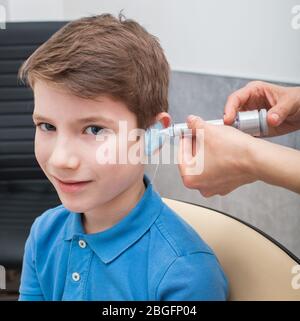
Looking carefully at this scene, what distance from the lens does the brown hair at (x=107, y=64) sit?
551 millimetres

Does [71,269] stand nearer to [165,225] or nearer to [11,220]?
[165,225]

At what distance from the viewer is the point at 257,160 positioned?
0.54 meters

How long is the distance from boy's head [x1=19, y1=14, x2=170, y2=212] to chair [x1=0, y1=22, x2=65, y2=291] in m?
0.50

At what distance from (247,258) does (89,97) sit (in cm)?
32

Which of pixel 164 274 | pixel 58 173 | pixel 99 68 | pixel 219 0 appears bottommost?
pixel 164 274

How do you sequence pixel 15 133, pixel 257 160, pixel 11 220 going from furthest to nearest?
pixel 15 133 < pixel 11 220 < pixel 257 160

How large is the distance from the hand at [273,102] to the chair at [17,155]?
1.82 ft

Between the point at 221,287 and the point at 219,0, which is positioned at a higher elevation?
the point at 219,0

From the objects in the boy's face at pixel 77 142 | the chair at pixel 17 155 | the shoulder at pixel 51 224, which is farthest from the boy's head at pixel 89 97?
the chair at pixel 17 155

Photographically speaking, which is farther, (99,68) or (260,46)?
(260,46)

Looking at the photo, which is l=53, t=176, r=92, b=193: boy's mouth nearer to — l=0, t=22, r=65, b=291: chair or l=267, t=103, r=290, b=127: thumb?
l=267, t=103, r=290, b=127: thumb

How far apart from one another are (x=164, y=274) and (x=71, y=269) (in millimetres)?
141

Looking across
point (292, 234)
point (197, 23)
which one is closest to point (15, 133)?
point (197, 23)

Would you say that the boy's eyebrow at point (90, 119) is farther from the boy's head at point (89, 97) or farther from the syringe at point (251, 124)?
the syringe at point (251, 124)
